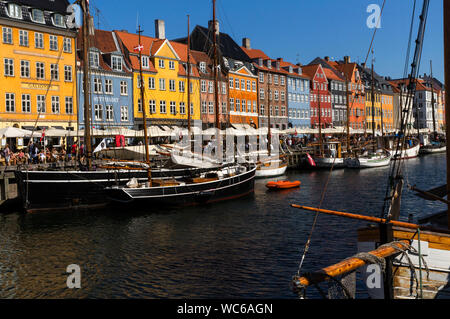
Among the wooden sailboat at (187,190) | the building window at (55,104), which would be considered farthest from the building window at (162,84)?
the wooden sailboat at (187,190)

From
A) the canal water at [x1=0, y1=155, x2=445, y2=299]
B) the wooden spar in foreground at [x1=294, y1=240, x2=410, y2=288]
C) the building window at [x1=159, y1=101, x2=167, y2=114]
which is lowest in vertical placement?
the canal water at [x1=0, y1=155, x2=445, y2=299]

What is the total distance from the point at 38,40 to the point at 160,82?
17390 mm

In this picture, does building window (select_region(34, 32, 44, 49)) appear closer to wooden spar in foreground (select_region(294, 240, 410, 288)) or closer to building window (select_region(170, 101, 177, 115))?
building window (select_region(170, 101, 177, 115))

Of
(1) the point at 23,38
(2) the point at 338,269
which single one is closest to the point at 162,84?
(1) the point at 23,38

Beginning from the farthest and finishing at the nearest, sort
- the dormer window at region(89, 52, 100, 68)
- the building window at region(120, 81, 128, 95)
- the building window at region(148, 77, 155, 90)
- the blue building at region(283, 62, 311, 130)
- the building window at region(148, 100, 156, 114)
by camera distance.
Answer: the blue building at region(283, 62, 311, 130), the building window at region(148, 77, 155, 90), the building window at region(148, 100, 156, 114), the building window at region(120, 81, 128, 95), the dormer window at region(89, 52, 100, 68)

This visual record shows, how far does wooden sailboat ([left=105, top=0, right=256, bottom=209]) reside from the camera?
28.9 m

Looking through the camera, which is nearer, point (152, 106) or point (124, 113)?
point (124, 113)

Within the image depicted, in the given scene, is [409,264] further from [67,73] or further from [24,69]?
[67,73]

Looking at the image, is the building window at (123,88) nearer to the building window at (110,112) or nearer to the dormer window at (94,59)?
the building window at (110,112)

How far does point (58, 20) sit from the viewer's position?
5019cm

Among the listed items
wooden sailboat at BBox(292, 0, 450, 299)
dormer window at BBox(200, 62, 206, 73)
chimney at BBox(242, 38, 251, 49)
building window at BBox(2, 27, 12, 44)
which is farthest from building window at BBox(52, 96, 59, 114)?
chimney at BBox(242, 38, 251, 49)

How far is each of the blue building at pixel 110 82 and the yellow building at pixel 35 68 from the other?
303cm

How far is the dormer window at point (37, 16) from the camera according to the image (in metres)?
47.8

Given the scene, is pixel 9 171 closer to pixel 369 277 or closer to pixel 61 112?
pixel 61 112
